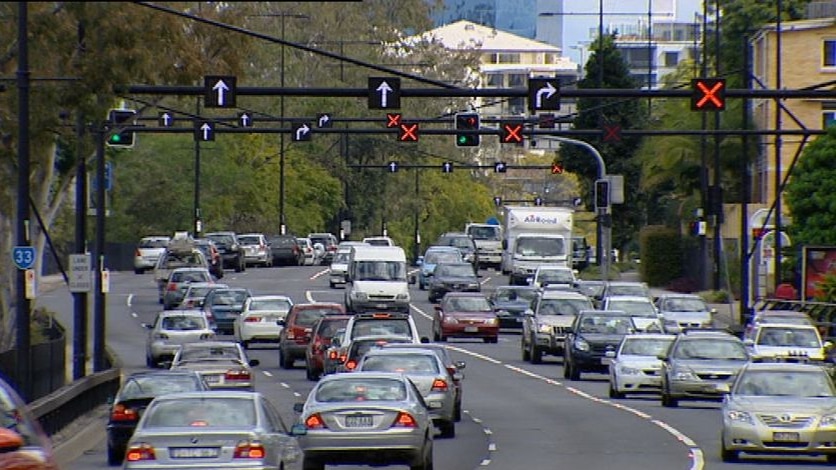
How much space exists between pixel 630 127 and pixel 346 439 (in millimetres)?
78425

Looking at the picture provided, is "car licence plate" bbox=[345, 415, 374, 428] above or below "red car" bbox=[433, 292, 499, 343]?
above

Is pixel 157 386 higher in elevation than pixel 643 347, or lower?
higher

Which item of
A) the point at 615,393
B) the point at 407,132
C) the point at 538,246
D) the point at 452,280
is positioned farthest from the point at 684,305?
the point at 538,246

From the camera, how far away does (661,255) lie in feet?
285

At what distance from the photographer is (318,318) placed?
48906 mm

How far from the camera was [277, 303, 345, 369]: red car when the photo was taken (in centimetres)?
4994

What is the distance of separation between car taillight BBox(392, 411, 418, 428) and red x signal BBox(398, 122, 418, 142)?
1153 inches

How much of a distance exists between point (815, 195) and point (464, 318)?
1734 centimetres

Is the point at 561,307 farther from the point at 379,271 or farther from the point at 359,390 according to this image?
the point at 359,390

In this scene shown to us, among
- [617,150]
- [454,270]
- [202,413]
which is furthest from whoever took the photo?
[617,150]

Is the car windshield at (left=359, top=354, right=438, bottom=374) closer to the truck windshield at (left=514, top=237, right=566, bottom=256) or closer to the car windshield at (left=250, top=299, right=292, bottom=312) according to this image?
the car windshield at (left=250, top=299, right=292, bottom=312)

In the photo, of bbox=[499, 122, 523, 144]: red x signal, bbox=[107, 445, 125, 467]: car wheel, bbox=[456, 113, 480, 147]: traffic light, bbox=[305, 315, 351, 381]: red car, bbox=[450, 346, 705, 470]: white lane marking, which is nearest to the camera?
bbox=[450, 346, 705, 470]: white lane marking

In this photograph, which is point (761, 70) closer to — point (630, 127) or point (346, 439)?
point (630, 127)

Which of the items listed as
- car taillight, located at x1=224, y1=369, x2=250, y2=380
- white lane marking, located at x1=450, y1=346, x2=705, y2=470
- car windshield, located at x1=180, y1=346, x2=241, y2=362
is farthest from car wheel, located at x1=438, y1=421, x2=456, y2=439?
car windshield, located at x1=180, y1=346, x2=241, y2=362
